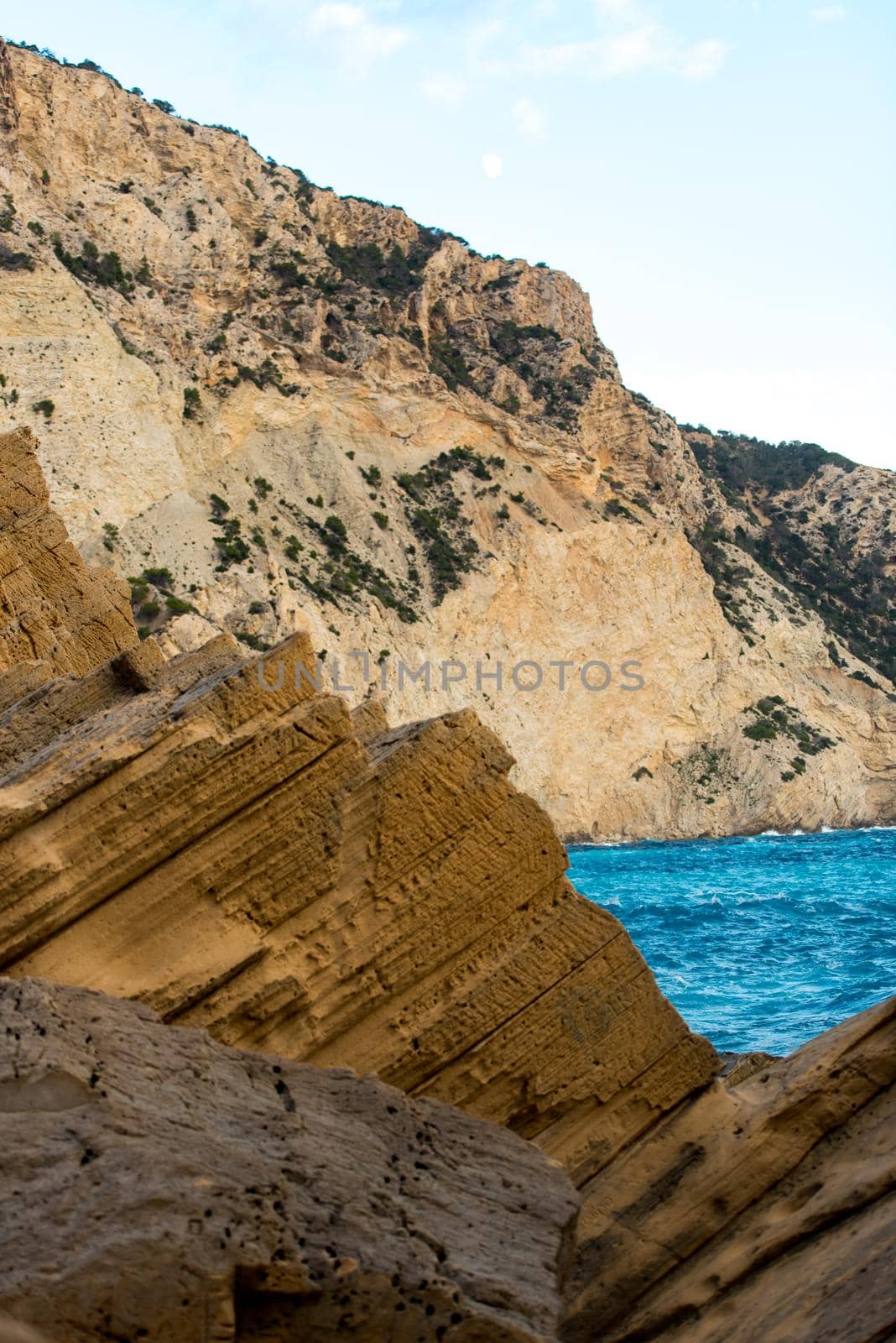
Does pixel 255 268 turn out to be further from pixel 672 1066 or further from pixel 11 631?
pixel 672 1066

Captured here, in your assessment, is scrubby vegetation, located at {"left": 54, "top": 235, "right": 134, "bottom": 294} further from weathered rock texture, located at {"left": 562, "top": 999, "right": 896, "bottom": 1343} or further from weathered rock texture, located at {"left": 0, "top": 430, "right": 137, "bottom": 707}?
weathered rock texture, located at {"left": 562, "top": 999, "right": 896, "bottom": 1343}

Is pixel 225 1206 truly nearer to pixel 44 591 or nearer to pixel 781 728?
pixel 44 591

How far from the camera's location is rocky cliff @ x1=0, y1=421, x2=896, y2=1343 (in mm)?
4742

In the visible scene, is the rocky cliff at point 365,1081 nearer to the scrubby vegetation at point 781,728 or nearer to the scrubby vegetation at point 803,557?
the scrubby vegetation at point 781,728

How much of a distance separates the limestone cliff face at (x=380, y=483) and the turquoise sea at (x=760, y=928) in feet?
28.1

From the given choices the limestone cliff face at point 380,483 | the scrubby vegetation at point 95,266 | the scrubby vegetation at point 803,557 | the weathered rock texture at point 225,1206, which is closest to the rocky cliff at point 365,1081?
the weathered rock texture at point 225,1206

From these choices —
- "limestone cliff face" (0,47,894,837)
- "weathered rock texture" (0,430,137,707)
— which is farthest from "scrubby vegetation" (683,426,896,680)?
"weathered rock texture" (0,430,137,707)

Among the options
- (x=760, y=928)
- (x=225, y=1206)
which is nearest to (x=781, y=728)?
(x=760, y=928)

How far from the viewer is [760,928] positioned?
2742 centimetres

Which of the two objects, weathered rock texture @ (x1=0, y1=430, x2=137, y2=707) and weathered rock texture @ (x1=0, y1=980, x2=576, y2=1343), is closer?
weathered rock texture @ (x1=0, y1=980, x2=576, y2=1343)

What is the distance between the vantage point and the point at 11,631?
1358 cm

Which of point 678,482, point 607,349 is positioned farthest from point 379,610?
point 607,349

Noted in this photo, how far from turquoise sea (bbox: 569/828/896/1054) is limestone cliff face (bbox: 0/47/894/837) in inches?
337

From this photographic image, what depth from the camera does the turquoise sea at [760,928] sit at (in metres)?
18.1
